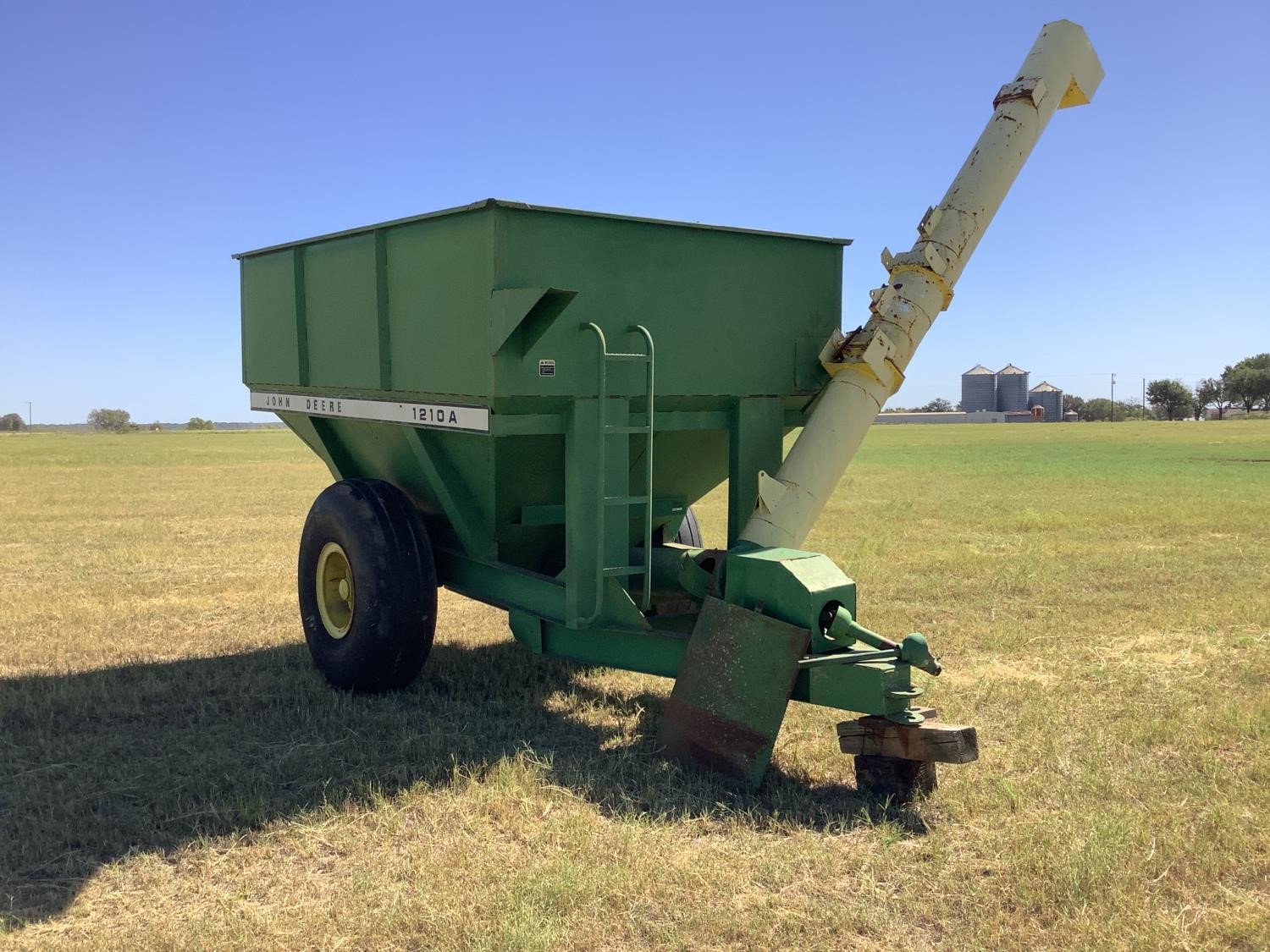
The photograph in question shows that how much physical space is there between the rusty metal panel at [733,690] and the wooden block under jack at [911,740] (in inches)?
12.7

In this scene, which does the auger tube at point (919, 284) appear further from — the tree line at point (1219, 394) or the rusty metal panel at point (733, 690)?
the tree line at point (1219, 394)

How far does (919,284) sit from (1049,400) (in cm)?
11206

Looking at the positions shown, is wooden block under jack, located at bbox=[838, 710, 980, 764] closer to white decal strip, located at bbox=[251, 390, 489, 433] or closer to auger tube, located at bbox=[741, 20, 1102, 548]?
auger tube, located at bbox=[741, 20, 1102, 548]

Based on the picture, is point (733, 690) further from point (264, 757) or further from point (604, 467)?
point (264, 757)

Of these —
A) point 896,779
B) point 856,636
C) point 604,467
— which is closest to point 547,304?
point 604,467

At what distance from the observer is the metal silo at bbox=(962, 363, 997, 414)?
114 metres

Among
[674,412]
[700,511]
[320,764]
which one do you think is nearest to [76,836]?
[320,764]

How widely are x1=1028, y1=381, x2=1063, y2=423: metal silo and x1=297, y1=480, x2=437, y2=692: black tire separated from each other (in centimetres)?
10846

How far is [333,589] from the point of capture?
6.57 metres

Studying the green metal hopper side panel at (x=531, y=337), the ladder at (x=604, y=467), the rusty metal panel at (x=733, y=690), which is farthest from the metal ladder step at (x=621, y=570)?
the green metal hopper side panel at (x=531, y=337)

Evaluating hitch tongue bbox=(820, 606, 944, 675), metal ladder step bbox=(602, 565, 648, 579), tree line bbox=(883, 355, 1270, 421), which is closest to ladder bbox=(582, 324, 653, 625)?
metal ladder step bbox=(602, 565, 648, 579)

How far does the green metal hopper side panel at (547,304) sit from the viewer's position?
5113 millimetres

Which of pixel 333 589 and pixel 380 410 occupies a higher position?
pixel 380 410

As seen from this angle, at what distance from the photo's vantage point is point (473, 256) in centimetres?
518
